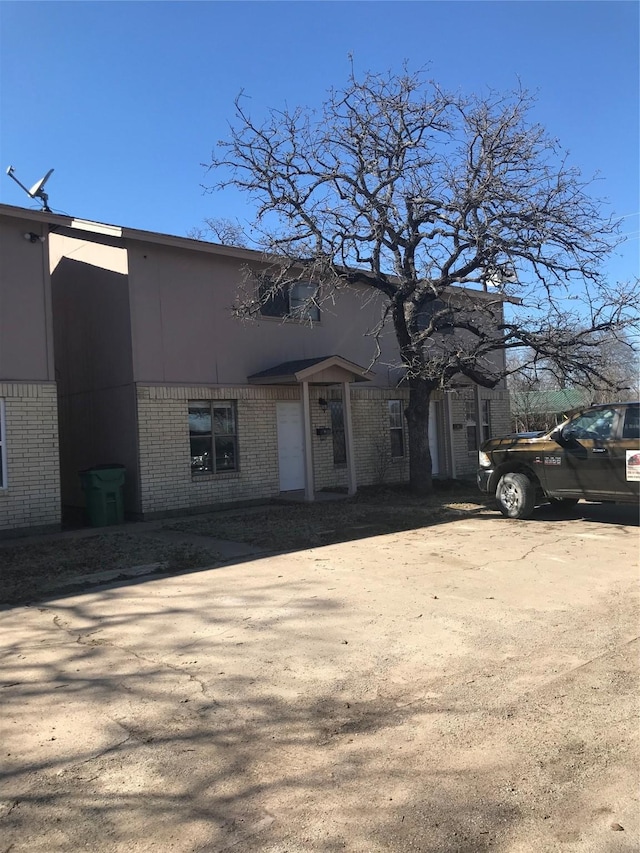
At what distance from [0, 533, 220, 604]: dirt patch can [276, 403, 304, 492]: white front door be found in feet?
17.5

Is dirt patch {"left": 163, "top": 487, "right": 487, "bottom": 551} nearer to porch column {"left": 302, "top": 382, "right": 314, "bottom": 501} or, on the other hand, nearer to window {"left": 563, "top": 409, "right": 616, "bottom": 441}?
porch column {"left": 302, "top": 382, "right": 314, "bottom": 501}

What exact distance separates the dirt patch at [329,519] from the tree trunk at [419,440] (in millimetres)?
359

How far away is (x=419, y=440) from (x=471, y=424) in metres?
6.31

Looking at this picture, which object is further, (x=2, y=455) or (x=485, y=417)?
(x=485, y=417)

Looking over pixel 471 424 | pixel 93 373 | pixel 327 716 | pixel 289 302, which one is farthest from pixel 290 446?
pixel 327 716

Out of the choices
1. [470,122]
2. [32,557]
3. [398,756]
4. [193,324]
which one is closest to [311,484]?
[193,324]

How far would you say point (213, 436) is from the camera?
14.5 meters

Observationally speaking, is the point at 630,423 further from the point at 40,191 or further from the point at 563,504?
the point at 40,191

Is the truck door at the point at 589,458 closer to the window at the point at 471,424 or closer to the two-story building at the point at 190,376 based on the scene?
the two-story building at the point at 190,376

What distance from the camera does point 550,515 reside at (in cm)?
1204

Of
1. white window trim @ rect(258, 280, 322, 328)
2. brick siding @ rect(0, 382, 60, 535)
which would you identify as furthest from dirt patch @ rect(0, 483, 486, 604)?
white window trim @ rect(258, 280, 322, 328)

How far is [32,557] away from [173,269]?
6.74 meters

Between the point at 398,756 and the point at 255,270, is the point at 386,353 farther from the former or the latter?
the point at 398,756

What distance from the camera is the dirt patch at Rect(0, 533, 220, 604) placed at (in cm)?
796
